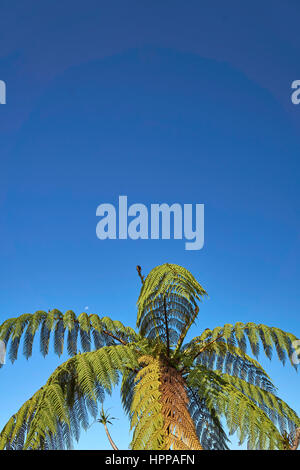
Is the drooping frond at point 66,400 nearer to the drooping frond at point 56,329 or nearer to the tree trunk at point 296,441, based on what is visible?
the drooping frond at point 56,329

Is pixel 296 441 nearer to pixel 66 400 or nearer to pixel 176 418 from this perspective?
pixel 176 418

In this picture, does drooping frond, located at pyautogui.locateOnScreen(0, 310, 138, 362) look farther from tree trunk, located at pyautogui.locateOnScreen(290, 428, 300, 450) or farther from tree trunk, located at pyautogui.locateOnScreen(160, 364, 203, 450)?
tree trunk, located at pyautogui.locateOnScreen(290, 428, 300, 450)

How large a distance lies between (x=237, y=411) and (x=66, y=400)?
204 centimetres

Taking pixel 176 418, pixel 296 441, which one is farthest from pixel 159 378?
pixel 296 441

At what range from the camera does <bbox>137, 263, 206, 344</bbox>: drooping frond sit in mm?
4977

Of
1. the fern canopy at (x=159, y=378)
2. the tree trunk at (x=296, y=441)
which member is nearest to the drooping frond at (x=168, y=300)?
the fern canopy at (x=159, y=378)

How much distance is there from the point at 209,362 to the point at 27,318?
297 cm

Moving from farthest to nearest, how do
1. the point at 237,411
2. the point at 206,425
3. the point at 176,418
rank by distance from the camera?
the point at 206,425 → the point at 237,411 → the point at 176,418

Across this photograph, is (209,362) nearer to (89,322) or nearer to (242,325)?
(242,325)

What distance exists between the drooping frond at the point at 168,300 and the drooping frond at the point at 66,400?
69 centimetres

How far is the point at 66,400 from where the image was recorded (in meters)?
4.94

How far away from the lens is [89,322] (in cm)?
560

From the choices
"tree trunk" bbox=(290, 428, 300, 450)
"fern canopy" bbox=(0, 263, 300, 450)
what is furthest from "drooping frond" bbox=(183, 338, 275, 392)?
"tree trunk" bbox=(290, 428, 300, 450)

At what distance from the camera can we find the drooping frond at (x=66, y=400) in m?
4.23
